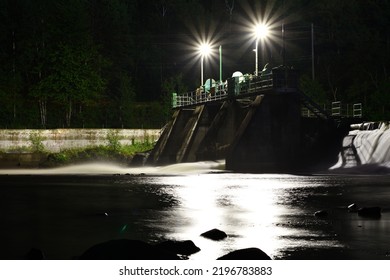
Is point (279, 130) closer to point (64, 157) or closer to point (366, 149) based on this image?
point (366, 149)

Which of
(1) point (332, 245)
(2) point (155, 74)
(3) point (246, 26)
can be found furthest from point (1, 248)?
(3) point (246, 26)

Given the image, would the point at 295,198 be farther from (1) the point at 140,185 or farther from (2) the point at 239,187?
(1) the point at 140,185

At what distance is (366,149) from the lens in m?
50.0

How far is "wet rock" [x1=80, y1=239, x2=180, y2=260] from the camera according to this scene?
38.3 feet

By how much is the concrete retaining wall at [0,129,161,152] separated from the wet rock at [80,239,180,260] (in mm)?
68146

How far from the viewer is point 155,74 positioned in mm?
111188

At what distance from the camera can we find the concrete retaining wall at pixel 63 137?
78062mm

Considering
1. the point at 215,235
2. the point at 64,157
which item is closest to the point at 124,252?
the point at 215,235

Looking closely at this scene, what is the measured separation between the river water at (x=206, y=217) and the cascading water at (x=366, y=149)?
10063mm

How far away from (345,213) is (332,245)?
288 inches

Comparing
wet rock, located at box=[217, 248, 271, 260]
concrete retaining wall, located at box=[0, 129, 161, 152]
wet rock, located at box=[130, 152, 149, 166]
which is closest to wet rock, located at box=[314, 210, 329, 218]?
wet rock, located at box=[217, 248, 271, 260]

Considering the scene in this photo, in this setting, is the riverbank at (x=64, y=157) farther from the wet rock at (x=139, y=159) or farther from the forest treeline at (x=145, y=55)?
the forest treeline at (x=145, y=55)

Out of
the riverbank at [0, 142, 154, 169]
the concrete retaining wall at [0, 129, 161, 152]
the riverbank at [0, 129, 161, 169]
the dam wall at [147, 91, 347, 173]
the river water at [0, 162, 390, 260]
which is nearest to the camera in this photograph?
the river water at [0, 162, 390, 260]

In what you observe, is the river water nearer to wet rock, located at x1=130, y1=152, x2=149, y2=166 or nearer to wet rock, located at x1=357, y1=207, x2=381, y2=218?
wet rock, located at x1=357, y1=207, x2=381, y2=218
